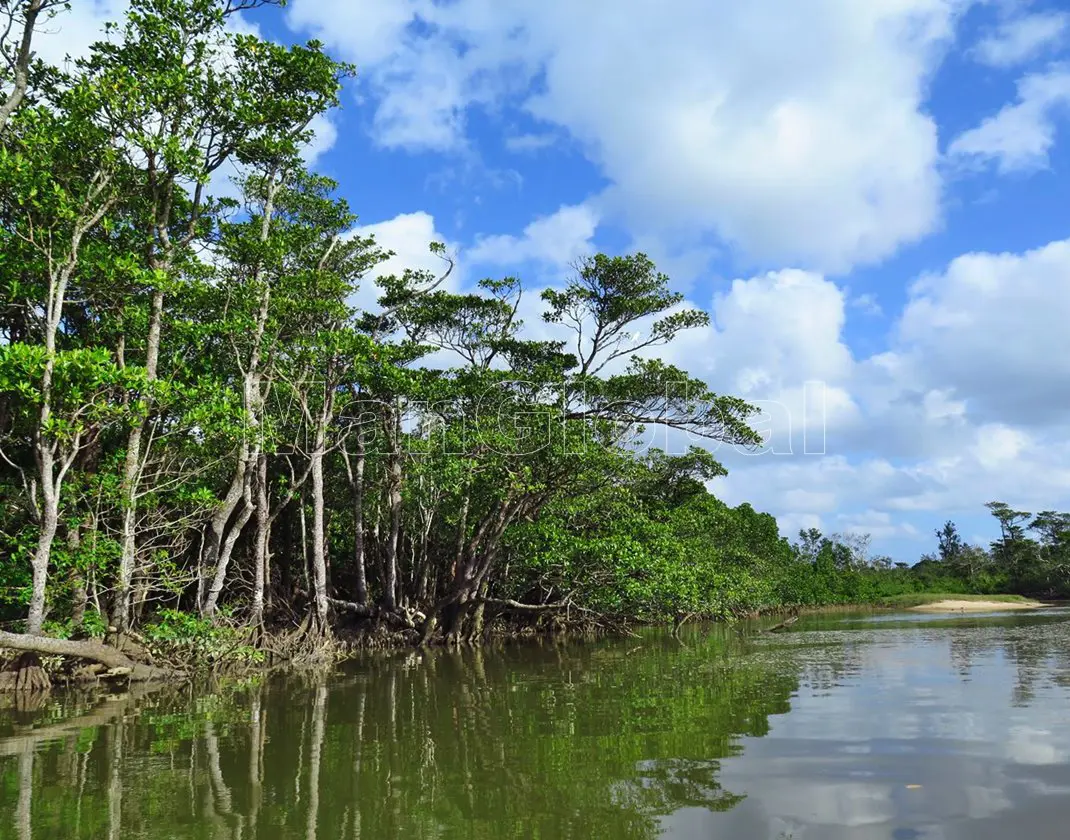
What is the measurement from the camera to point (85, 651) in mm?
9078

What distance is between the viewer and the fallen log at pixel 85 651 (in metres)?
8.27

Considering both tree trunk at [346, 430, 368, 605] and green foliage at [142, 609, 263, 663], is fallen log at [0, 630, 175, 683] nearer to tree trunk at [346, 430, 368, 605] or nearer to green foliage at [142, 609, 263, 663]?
green foliage at [142, 609, 263, 663]

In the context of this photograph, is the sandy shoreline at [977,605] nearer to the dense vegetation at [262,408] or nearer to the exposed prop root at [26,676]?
the dense vegetation at [262,408]

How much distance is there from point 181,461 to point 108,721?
5.34 m

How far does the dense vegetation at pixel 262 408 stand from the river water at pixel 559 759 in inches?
126

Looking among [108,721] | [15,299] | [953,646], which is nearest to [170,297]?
[15,299]

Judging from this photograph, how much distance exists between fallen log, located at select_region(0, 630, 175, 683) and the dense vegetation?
1.05 feet

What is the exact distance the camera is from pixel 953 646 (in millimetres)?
14352

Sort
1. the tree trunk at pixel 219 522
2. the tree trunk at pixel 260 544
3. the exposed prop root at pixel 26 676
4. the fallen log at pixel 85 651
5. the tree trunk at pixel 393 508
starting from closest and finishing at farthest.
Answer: the fallen log at pixel 85 651 < the exposed prop root at pixel 26 676 < the tree trunk at pixel 219 522 < the tree trunk at pixel 260 544 < the tree trunk at pixel 393 508

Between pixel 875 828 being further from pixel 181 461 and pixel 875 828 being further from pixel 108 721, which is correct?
pixel 181 461

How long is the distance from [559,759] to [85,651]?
6.85 metres

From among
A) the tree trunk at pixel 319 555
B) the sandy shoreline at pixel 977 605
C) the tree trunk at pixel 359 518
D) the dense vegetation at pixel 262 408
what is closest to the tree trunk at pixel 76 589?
the dense vegetation at pixel 262 408

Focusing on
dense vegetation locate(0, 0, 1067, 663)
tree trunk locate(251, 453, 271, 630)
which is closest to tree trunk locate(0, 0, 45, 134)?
dense vegetation locate(0, 0, 1067, 663)

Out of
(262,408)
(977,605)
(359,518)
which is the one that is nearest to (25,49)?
(262,408)
